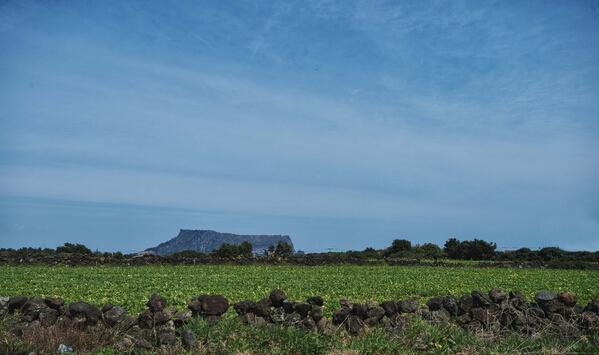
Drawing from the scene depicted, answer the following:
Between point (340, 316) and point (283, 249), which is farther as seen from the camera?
point (283, 249)

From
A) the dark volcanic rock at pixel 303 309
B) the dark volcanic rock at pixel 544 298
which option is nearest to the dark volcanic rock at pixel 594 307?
the dark volcanic rock at pixel 544 298

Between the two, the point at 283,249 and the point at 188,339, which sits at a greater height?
the point at 283,249

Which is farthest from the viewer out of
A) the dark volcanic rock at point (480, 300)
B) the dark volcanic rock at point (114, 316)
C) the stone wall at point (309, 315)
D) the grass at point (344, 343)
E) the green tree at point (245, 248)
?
the green tree at point (245, 248)

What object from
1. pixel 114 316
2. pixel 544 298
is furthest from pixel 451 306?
pixel 114 316

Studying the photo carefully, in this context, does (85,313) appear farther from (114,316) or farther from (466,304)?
(466,304)

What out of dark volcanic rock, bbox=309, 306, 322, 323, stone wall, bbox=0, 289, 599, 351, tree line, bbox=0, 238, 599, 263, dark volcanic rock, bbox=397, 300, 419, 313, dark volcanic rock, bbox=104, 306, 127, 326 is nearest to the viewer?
stone wall, bbox=0, 289, 599, 351

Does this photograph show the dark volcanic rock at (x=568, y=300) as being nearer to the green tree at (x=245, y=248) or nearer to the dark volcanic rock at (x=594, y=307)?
the dark volcanic rock at (x=594, y=307)

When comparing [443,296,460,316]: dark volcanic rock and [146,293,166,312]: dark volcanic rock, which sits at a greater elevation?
[443,296,460,316]: dark volcanic rock

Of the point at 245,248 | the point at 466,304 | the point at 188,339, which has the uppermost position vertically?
the point at 245,248

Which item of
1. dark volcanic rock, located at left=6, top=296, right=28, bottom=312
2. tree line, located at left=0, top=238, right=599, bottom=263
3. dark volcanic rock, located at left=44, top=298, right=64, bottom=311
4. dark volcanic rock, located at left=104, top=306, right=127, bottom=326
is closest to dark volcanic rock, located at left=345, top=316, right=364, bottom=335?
dark volcanic rock, located at left=104, top=306, right=127, bottom=326

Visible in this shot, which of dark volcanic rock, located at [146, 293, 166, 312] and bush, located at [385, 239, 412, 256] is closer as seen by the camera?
dark volcanic rock, located at [146, 293, 166, 312]

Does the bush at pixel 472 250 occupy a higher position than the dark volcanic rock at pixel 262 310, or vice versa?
the bush at pixel 472 250

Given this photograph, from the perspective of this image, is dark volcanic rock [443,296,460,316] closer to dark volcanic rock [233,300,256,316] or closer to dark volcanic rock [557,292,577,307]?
dark volcanic rock [557,292,577,307]

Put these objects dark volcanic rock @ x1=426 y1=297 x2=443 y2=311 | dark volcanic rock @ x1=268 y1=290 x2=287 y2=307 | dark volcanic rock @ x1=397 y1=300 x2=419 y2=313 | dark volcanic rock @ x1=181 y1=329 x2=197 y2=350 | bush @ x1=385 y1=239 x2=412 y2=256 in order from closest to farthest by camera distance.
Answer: dark volcanic rock @ x1=181 y1=329 x2=197 y2=350
dark volcanic rock @ x1=268 y1=290 x2=287 y2=307
dark volcanic rock @ x1=397 y1=300 x2=419 y2=313
dark volcanic rock @ x1=426 y1=297 x2=443 y2=311
bush @ x1=385 y1=239 x2=412 y2=256
